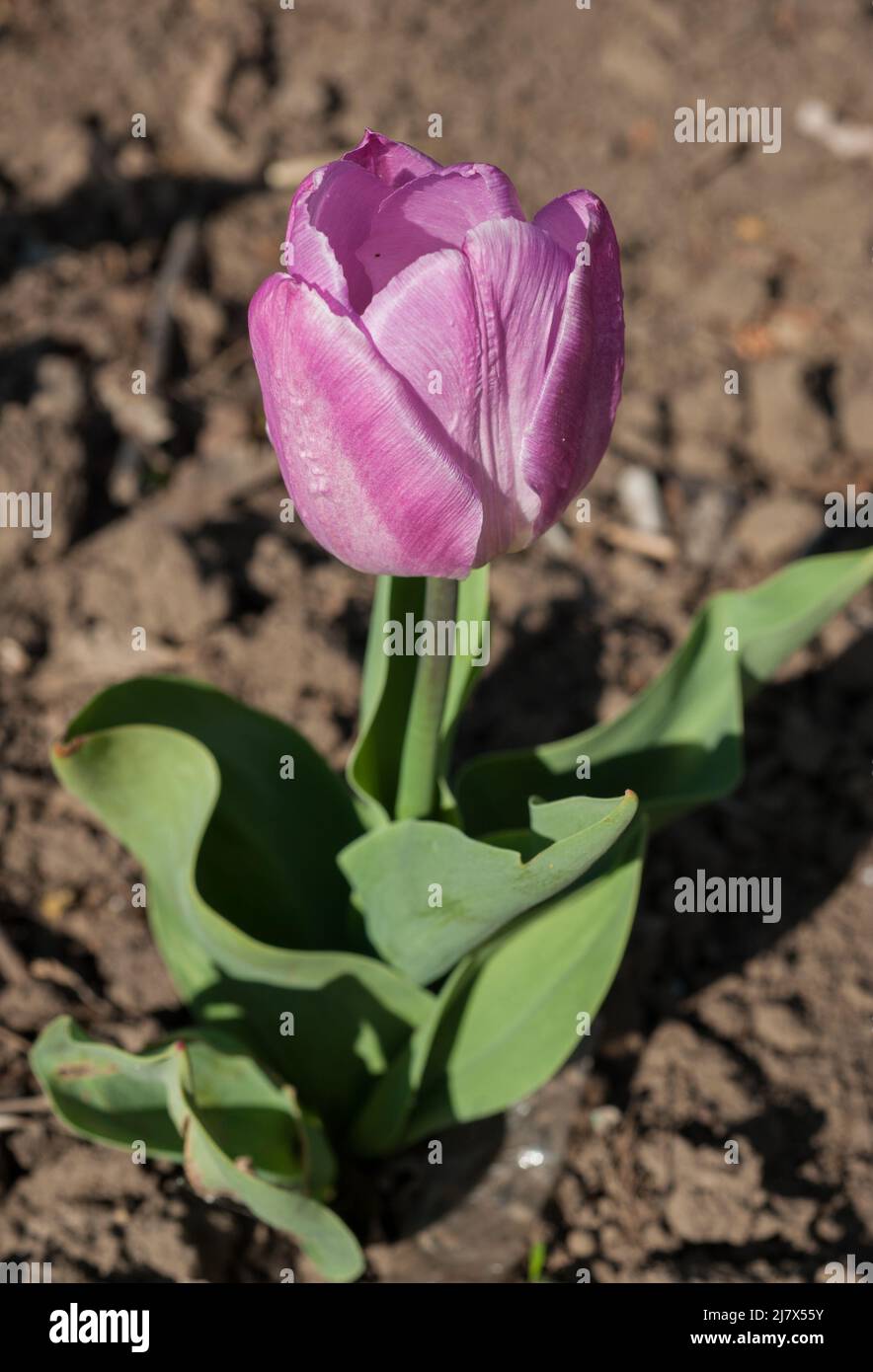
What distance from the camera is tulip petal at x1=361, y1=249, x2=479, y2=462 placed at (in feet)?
4.09

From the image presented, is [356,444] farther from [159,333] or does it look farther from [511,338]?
[159,333]

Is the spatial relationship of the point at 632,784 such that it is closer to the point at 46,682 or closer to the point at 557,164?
the point at 46,682

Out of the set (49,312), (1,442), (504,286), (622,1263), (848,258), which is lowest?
(622,1263)

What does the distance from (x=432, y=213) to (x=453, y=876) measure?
0.79 metres

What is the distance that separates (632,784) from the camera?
6.95 ft

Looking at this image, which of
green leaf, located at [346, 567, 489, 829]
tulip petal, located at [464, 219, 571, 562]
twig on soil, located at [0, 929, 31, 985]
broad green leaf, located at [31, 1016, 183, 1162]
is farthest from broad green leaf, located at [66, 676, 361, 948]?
tulip petal, located at [464, 219, 571, 562]

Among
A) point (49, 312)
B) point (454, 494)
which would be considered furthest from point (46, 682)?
point (454, 494)

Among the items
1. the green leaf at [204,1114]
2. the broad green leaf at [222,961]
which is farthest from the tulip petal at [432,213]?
the green leaf at [204,1114]

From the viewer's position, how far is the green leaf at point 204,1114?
175 cm

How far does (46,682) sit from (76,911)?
0.56m

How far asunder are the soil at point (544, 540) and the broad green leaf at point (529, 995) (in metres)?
0.39

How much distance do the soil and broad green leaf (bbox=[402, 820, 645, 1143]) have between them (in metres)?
0.39

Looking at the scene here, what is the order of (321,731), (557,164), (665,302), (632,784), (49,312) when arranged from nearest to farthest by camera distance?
1. (632,784)
2. (321,731)
3. (49,312)
4. (665,302)
5. (557,164)

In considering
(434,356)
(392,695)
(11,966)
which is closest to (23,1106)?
(11,966)
